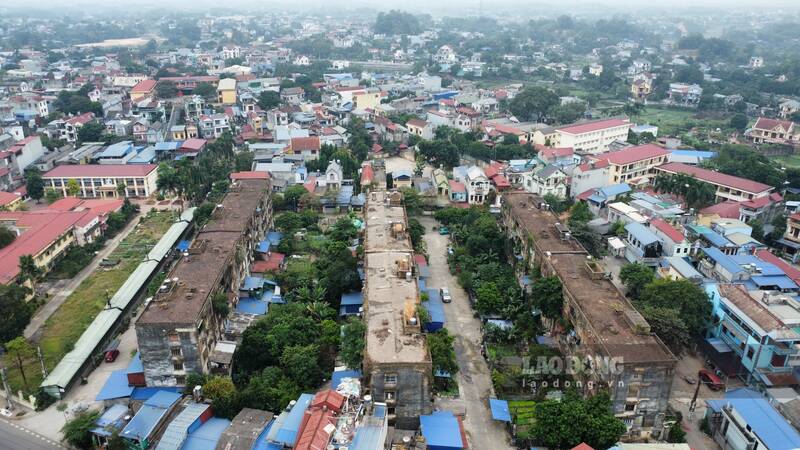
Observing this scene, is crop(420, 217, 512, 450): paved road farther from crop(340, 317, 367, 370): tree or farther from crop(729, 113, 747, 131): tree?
crop(729, 113, 747, 131): tree

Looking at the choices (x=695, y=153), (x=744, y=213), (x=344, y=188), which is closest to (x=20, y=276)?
(x=344, y=188)

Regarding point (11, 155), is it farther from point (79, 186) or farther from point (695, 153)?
point (695, 153)

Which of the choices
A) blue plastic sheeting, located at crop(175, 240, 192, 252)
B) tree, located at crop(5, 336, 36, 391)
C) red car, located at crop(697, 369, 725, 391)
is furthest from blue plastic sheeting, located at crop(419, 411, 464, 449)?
blue plastic sheeting, located at crop(175, 240, 192, 252)

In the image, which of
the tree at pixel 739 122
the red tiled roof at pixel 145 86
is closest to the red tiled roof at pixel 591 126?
the tree at pixel 739 122

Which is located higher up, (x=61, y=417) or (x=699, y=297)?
(x=699, y=297)

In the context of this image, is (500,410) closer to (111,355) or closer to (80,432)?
(80,432)

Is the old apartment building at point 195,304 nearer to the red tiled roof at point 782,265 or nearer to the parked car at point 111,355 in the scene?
the parked car at point 111,355
